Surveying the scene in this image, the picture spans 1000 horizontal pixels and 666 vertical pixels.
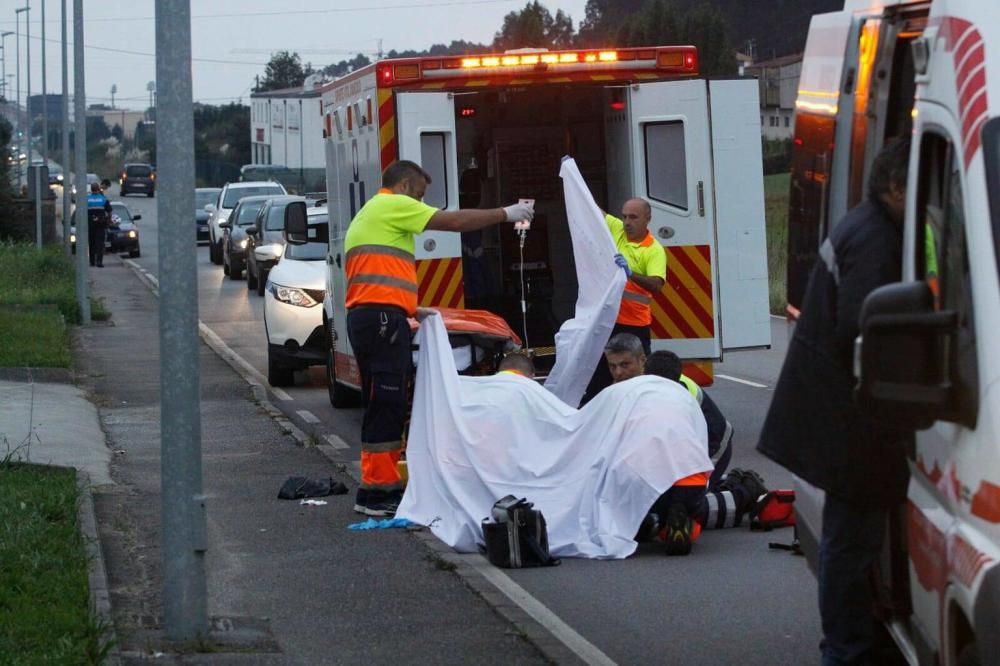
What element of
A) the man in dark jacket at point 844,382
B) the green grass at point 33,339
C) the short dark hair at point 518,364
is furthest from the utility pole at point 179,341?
the green grass at point 33,339

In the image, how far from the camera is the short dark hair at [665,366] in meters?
9.45

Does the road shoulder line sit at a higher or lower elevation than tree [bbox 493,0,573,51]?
lower

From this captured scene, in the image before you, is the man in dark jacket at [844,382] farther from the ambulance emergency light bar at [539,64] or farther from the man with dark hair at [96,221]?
the man with dark hair at [96,221]

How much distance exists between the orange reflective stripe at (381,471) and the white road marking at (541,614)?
4.12 ft

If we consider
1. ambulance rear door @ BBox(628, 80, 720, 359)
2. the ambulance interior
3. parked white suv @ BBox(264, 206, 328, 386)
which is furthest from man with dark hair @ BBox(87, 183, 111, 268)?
ambulance rear door @ BBox(628, 80, 720, 359)

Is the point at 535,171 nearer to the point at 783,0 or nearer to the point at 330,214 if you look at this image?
the point at 330,214

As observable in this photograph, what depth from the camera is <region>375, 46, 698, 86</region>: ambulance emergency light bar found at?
1220cm

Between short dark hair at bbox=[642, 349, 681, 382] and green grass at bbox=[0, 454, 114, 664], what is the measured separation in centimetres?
313

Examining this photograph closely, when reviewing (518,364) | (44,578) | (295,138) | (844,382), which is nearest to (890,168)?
(844,382)

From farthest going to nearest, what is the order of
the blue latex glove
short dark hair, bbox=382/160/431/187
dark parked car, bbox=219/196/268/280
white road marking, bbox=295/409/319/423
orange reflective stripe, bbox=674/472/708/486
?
1. dark parked car, bbox=219/196/268/280
2. white road marking, bbox=295/409/319/423
3. the blue latex glove
4. short dark hair, bbox=382/160/431/187
5. orange reflective stripe, bbox=674/472/708/486

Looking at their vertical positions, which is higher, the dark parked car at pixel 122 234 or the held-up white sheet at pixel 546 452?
the dark parked car at pixel 122 234

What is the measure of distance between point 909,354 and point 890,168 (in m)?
1.10

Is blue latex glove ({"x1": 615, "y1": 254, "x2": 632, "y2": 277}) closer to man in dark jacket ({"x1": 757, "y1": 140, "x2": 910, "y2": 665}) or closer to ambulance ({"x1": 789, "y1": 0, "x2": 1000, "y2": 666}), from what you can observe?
ambulance ({"x1": 789, "y1": 0, "x2": 1000, "y2": 666})

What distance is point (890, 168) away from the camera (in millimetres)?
5082
